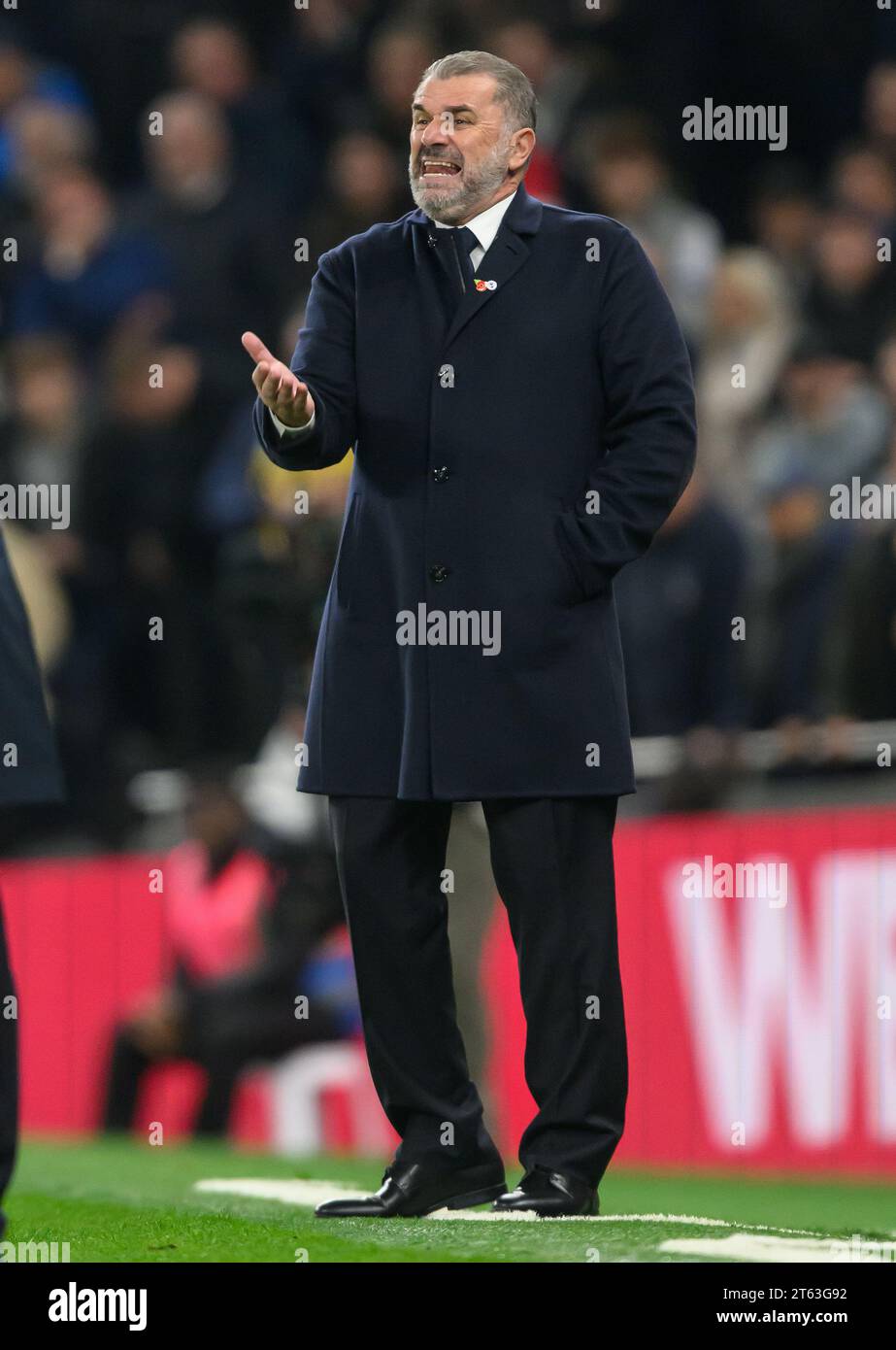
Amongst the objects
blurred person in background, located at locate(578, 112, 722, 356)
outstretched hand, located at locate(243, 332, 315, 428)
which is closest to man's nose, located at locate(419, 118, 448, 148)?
outstretched hand, located at locate(243, 332, 315, 428)

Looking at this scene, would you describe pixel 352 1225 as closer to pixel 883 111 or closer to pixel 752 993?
pixel 752 993

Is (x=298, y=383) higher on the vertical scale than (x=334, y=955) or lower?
higher

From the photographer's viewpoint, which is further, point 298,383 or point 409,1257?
point 298,383

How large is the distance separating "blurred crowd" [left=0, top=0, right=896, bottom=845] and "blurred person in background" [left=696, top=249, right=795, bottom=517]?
0.01m

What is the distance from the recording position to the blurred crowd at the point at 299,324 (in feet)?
30.1

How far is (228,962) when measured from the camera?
9531 mm

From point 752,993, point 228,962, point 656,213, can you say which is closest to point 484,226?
point 752,993

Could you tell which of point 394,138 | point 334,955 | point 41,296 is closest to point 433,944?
point 334,955

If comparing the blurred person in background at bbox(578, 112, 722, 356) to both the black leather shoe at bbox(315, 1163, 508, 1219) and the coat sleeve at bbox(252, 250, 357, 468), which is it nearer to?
the coat sleeve at bbox(252, 250, 357, 468)

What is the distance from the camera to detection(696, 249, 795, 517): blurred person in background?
10.1m

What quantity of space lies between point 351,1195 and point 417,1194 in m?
0.62

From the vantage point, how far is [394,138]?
11.7 meters

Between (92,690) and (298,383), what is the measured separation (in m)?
6.68

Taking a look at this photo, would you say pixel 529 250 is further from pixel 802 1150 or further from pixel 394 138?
pixel 394 138
